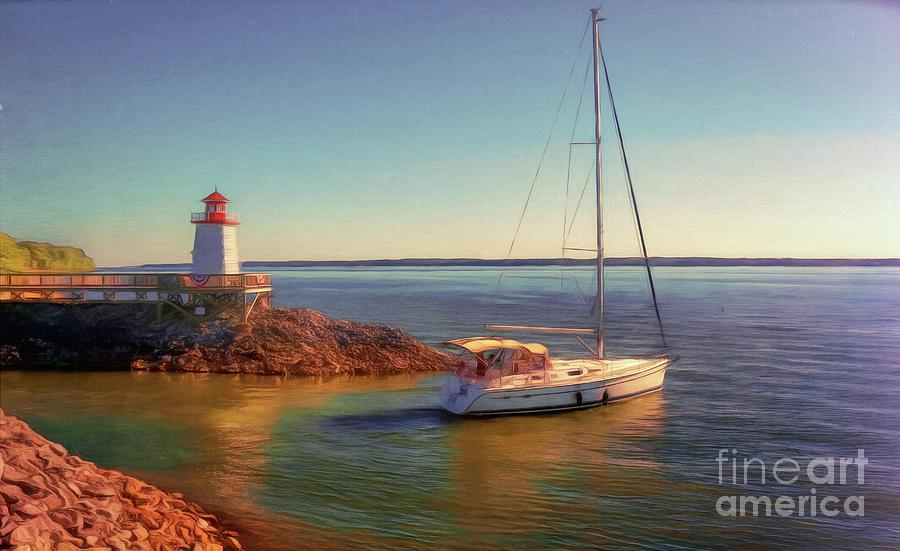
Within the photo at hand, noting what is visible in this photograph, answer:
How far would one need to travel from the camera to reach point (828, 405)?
61.6ft

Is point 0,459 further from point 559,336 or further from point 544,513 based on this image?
point 559,336

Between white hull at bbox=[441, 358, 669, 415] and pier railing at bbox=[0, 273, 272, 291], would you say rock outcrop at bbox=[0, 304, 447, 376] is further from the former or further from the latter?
white hull at bbox=[441, 358, 669, 415]

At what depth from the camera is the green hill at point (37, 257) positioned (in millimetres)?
31958

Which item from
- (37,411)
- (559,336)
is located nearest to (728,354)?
(559,336)

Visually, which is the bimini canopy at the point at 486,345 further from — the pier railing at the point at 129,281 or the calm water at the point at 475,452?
the pier railing at the point at 129,281

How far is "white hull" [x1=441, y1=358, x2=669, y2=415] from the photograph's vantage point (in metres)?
16.4

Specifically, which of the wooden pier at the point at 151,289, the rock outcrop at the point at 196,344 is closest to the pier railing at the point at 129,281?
the wooden pier at the point at 151,289

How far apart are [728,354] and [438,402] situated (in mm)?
18410

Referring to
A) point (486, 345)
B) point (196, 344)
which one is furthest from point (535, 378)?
point (196, 344)

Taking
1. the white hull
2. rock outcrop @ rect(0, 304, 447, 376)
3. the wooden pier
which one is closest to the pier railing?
the wooden pier

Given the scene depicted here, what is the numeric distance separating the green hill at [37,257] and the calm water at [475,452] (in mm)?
12901

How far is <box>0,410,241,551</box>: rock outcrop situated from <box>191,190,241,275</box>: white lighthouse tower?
18.5m

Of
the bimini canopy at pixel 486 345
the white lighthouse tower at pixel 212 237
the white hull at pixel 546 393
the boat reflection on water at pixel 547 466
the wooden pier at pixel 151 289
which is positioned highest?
the white lighthouse tower at pixel 212 237

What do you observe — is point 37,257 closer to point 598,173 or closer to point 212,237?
point 212,237
